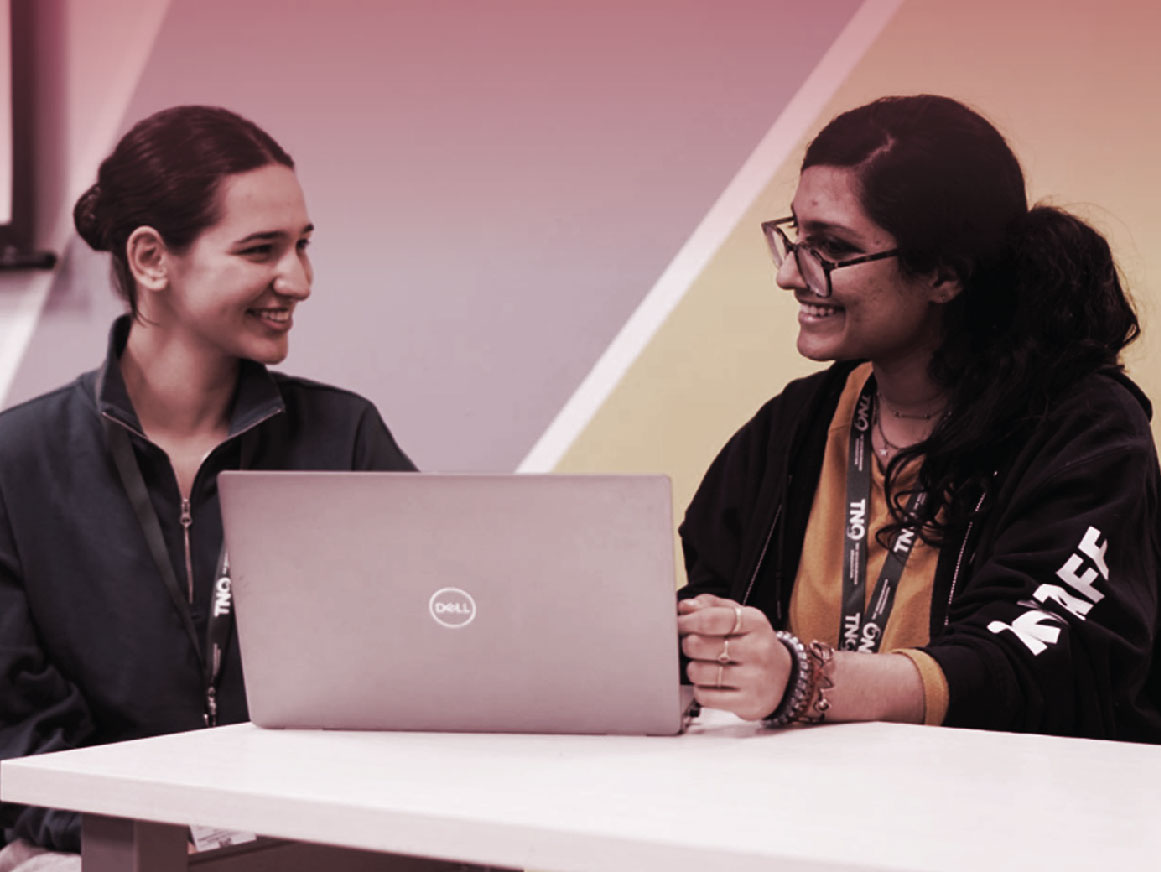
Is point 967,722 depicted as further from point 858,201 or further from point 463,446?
point 463,446

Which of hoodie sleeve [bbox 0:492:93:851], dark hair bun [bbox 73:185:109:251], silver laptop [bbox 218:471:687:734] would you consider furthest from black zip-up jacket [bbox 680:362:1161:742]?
dark hair bun [bbox 73:185:109:251]

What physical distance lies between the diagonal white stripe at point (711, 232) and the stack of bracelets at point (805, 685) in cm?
149

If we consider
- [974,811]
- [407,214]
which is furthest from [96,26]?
→ [974,811]

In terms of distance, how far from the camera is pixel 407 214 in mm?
3078

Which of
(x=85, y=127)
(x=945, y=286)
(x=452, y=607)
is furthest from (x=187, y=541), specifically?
(x=85, y=127)

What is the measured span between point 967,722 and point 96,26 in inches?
108

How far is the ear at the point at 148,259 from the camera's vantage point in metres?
2.26

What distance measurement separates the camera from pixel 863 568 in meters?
1.96

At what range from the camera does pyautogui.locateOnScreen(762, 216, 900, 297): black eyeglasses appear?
6.65ft

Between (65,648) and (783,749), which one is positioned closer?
(783,749)

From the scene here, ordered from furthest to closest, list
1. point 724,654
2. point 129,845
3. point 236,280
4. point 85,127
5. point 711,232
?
point 85,127 < point 711,232 < point 236,280 < point 724,654 < point 129,845

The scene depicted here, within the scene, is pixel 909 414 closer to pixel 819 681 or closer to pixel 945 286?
pixel 945 286

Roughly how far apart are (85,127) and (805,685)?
2622 millimetres

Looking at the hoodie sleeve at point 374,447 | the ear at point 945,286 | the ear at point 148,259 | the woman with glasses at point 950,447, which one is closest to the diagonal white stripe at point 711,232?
the woman with glasses at point 950,447
